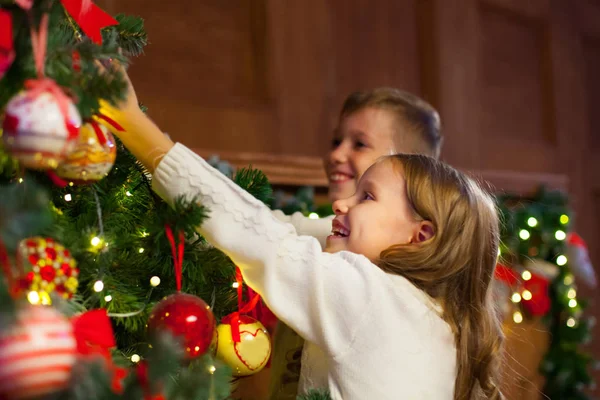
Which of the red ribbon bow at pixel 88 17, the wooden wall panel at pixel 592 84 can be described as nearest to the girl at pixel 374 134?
the red ribbon bow at pixel 88 17

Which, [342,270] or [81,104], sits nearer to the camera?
[81,104]

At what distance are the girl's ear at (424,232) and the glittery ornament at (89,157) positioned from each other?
49cm

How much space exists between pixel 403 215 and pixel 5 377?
2.08ft

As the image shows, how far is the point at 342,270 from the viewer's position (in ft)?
2.80

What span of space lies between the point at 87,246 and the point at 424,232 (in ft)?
1.62

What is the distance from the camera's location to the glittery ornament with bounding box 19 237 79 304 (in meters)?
0.61

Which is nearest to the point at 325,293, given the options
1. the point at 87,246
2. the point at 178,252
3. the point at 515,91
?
the point at 178,252

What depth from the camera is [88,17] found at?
0.75 meters

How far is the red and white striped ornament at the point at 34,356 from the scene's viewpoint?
51 centimetres

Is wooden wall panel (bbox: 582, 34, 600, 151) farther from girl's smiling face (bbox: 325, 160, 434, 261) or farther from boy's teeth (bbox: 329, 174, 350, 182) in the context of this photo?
girl's smiling face (bbox: 325, 160, 434, 261)

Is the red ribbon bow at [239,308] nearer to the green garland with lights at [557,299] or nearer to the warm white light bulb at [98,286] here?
the warm white light bulb at [98,286]

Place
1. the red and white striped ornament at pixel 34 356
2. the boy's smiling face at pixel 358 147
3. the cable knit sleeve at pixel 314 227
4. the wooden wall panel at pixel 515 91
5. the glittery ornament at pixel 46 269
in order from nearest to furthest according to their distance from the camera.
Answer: the red and white striped ornament at pixel 34 356
the glittery ornament at pixel 46 269
the cable knit sleeve at pixel 314 227
the boy's smiling face at pixel 358 147
the wooden wall panel at pixel 515 91

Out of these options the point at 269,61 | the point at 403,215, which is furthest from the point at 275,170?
the point at 403,215

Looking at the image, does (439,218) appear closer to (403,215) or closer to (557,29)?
(403,215)
